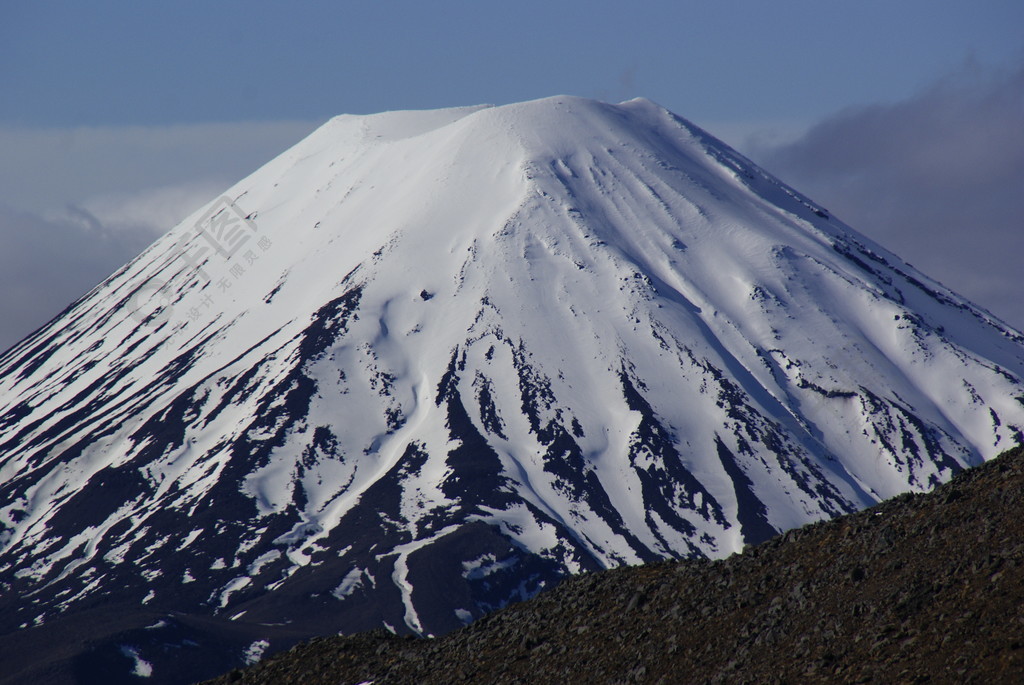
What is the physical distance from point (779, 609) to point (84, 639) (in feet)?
402

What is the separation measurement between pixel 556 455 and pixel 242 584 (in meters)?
48.9

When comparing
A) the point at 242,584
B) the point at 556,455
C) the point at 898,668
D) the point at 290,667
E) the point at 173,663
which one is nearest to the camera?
the point at 898,668

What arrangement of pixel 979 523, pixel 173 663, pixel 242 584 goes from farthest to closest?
pixel 242 584 → pixel 173 663 → pixel 979 523

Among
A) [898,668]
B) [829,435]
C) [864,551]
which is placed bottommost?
[898,668]

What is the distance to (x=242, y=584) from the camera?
166 m

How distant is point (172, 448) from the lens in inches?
7761

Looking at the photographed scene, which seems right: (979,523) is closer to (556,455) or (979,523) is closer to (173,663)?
(173,663)

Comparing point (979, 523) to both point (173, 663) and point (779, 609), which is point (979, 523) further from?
point (173, 663)

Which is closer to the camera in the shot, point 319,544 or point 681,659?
point 681,659

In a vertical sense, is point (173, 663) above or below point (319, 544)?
below

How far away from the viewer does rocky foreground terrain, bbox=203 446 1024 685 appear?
82.5ft

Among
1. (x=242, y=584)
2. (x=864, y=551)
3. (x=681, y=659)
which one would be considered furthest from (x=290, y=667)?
(x=242, y=584)

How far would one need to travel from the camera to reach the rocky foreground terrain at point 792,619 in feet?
82.5

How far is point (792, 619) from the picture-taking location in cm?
2828
